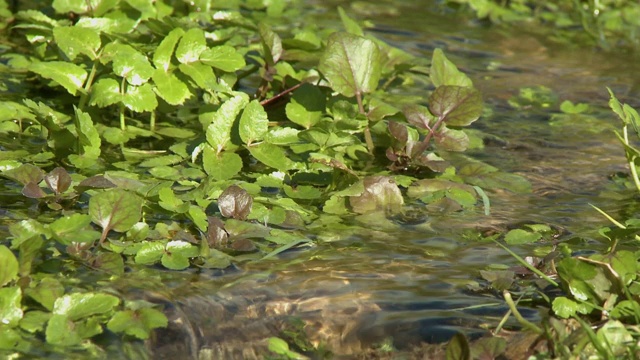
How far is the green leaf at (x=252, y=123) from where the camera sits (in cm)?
302

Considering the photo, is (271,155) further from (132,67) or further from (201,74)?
(132,67)

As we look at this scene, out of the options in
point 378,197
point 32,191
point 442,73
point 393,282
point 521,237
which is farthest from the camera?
point 442,73

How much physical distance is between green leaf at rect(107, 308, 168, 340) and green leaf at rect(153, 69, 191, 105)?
4.02ft

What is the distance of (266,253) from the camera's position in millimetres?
2508

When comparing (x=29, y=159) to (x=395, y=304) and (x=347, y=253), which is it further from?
(x=395, y=304)

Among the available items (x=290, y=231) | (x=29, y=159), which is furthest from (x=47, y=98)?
(x=290, y=231)

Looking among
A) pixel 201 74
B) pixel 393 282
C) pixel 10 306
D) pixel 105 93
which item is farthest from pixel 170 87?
pixel 10 306

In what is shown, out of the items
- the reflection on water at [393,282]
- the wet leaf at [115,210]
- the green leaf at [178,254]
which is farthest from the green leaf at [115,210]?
the reflection on water at [393,282]

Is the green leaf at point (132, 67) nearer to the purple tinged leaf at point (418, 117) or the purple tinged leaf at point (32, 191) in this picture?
the purple tinged leaf at point (32, 191)

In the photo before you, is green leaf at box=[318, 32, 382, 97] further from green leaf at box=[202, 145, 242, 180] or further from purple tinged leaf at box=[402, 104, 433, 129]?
green leaf at box=[202, 145, 242, 180]

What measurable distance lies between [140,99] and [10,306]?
48.6 inches

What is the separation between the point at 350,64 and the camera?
3219 mm

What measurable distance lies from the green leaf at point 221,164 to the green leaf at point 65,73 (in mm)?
539

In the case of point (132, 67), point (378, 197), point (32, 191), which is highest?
point (132, 67)
